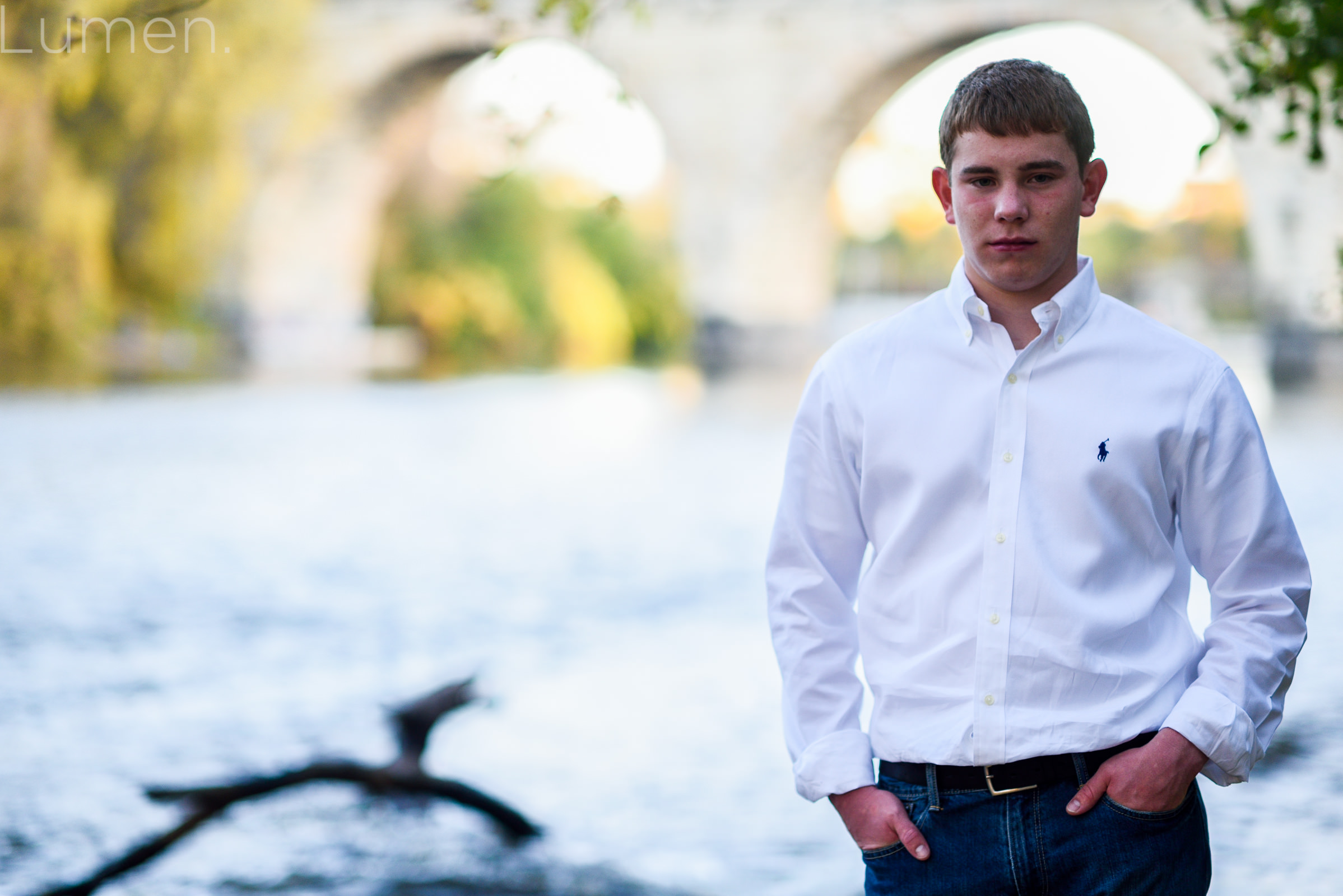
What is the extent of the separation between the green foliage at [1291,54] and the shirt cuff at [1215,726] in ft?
5.53

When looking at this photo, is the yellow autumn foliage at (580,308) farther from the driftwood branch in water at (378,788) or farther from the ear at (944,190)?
the ear at (944,190)

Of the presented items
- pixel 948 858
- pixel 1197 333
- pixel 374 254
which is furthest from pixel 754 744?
pixel 1197 333

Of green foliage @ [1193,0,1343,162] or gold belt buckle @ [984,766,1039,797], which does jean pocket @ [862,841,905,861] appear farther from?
green foliage @ [1193,0,1343,162]

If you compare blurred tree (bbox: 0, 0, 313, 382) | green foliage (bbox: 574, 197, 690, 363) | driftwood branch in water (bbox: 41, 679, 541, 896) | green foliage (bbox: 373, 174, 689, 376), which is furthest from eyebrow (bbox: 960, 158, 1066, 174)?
green foliage (bbox: 574, 197, 690, 363)

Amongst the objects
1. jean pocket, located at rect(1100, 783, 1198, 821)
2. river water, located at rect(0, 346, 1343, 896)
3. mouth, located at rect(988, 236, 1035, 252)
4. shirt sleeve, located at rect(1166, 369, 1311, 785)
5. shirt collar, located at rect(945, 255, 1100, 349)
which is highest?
mouth, located at rect(988, 236, 1035, 252)

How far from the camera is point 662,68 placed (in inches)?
742

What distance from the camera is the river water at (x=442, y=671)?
11.5 feet

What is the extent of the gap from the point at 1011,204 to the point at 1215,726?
528 millimetres

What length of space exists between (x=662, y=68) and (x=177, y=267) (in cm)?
736

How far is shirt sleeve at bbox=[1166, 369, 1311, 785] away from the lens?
55.0 inches

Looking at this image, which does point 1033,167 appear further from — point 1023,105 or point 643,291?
point 643,291

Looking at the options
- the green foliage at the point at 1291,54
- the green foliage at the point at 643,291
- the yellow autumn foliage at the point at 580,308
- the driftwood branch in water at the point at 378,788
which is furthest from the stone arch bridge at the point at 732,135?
the driftwood branch in water at the point at 378,788

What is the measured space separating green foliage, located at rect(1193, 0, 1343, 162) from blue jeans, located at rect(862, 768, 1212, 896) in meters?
1.77

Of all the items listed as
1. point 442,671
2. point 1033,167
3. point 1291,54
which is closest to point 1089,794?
point 1033,167
